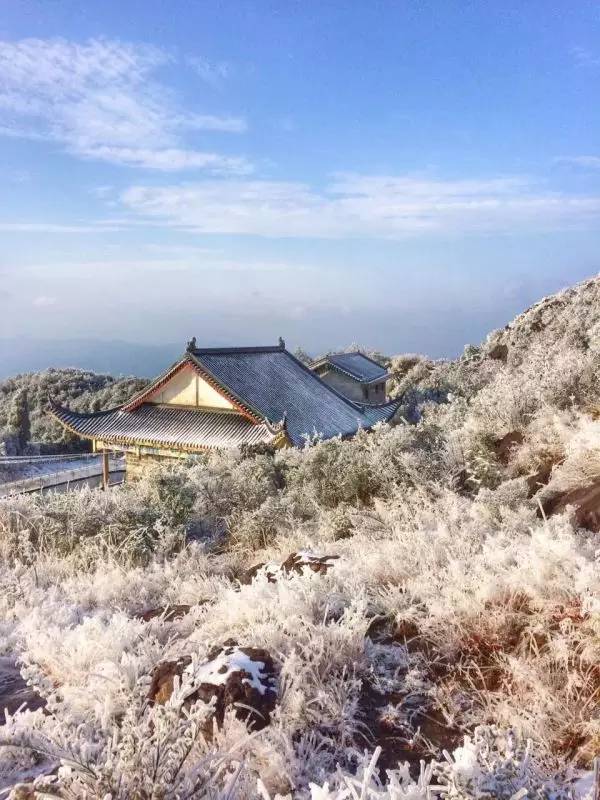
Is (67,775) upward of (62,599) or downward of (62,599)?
upward

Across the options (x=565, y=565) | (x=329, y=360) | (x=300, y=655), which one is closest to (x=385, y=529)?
(x=565, y=565)

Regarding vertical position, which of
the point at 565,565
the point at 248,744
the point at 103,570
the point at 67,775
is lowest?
the point at 103,570

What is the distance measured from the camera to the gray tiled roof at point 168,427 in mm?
17234

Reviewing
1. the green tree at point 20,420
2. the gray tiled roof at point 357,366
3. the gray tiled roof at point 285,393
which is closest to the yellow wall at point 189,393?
the gray tiled roof at point 285,393

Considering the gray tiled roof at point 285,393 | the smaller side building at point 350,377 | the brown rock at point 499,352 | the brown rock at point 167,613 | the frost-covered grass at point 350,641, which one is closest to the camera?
the frost-covered grass at point 350,641

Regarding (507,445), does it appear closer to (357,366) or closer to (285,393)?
(285,393)

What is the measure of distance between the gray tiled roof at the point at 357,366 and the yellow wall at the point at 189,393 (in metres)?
15.4

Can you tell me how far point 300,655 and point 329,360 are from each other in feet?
102

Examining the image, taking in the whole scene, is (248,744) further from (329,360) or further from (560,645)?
(329,360)

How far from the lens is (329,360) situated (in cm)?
3372

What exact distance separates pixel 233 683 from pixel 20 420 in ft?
152

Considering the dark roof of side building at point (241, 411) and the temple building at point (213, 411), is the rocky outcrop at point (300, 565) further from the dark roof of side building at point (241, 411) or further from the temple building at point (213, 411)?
the temple building at point (213, 411)

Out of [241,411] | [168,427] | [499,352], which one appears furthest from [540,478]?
[499,352]

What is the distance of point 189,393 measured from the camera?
18.9m
